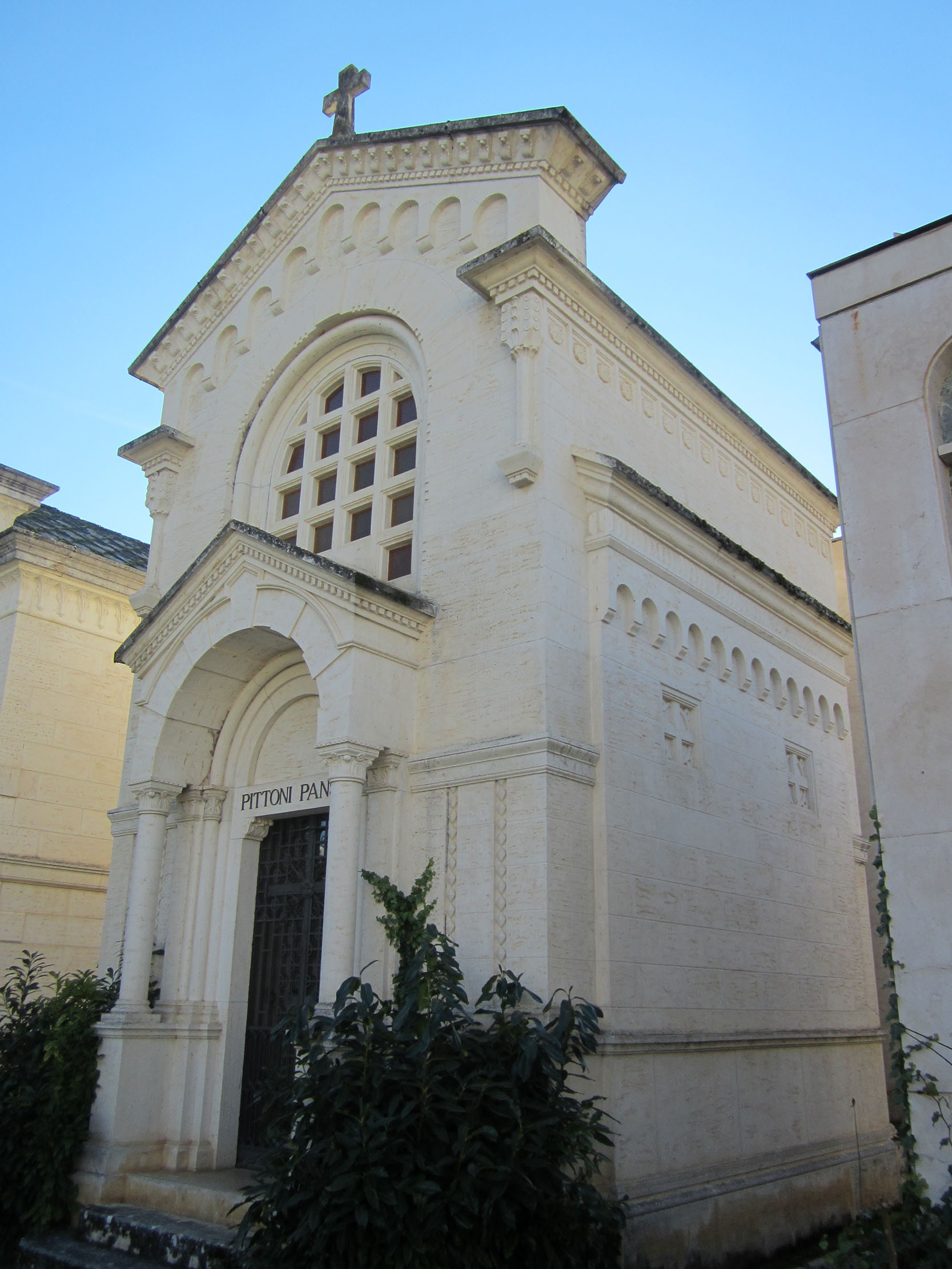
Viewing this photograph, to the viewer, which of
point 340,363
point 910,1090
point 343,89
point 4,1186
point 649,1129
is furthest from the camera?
point 343,89

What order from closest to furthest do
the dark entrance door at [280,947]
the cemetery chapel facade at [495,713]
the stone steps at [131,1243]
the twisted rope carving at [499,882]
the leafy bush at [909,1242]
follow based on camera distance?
the leafy bush at [909,1242] → the stone steps at [131,1243] → the twisted rope carving at [499,882] → the cemetery chapel facade at [495,713] → the dark entrance door at [280,947]

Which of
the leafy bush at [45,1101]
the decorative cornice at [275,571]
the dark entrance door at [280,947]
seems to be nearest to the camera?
the leafy bush at [45,1101]

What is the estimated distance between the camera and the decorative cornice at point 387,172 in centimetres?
1254

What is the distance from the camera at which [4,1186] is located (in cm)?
1089

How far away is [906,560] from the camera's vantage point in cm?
775

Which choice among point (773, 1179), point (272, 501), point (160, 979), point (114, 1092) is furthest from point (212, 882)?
point (773, 1179)

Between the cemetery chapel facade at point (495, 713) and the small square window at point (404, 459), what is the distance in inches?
1.9

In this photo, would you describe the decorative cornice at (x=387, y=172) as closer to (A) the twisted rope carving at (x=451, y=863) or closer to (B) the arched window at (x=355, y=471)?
(B) the arched window at (x=355, y=471)

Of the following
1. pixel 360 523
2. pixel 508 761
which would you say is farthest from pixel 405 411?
pixel 508 761

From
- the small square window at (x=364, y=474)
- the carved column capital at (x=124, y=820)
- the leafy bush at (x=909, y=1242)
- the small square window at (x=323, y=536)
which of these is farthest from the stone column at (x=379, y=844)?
the leafy bush at (x=909, y=1242)

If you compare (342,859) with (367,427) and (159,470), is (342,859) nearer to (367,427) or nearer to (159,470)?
(367,427)

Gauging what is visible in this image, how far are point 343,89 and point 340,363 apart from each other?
13.9 feet

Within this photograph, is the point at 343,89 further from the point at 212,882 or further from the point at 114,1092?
the point at 114,1092

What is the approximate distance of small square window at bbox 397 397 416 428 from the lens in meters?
13.3
